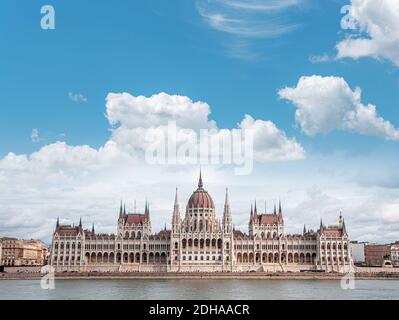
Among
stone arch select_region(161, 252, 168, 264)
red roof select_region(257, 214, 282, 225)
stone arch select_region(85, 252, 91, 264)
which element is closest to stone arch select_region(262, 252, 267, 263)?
red roof select_region(257, 214, 282, 225)

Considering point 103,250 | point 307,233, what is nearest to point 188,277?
point 103,250

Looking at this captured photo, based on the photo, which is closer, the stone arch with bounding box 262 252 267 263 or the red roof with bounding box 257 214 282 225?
the stone arch with bounding box 262 252 267 263

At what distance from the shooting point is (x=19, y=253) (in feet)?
470

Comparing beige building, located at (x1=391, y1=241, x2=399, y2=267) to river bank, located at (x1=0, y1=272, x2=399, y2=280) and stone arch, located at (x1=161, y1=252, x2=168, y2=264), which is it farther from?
stone arch, located at (x1=161, y1=252, x2=168, y2=264)

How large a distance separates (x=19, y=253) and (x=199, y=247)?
5459 cm

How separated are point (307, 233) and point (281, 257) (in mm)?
9735

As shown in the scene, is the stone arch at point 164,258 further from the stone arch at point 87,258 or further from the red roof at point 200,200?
the stone arch at point 87,258

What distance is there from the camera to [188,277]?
340ft

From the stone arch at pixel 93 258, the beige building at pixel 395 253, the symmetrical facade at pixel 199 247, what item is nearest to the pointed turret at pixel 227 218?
the symmetrical facade at pixel 199 247

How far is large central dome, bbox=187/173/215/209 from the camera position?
124412mm

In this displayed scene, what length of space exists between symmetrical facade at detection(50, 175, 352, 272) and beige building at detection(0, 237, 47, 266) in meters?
26.0
